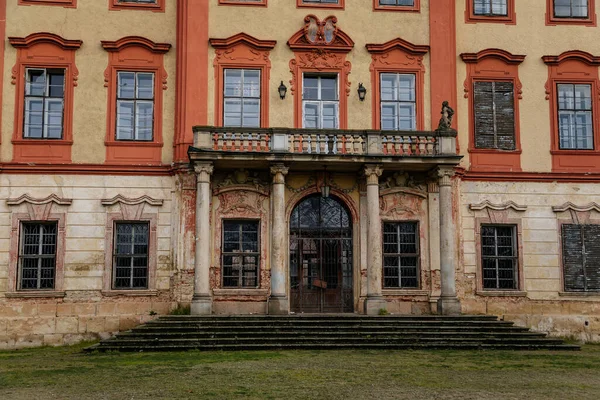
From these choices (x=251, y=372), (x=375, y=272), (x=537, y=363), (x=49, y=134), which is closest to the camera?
(x=251, y=372)

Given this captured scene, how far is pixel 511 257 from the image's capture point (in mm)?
20859

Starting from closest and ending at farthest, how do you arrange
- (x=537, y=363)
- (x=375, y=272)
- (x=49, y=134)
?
1. (x=537, y=363)
2. (x=375, y=272)
3. (x=49, y=134)

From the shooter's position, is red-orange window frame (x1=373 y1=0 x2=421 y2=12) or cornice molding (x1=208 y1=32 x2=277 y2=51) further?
red-orange window frame (x1=373 y1=0 x2=421 y2=12)

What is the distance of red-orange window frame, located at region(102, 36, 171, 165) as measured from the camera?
20.3 meters

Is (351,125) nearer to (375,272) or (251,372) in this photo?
(375,272)

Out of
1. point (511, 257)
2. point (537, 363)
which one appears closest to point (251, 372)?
point (537, 363)

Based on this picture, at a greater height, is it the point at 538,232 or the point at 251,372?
the point at 538,232

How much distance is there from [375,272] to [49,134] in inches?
379

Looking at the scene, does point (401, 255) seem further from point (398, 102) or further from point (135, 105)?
point (135, 105)

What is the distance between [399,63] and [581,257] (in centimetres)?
752

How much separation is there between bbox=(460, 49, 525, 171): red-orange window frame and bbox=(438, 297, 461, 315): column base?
160 inches

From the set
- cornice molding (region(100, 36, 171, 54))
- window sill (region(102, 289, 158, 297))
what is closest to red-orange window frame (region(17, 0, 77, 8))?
cornice molding (region(100, 36, 171, 54))

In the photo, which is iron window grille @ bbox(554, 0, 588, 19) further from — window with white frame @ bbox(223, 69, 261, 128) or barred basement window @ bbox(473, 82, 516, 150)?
window with white frame @ bbox(223, 69, 261, 128)

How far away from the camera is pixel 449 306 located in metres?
19.1
